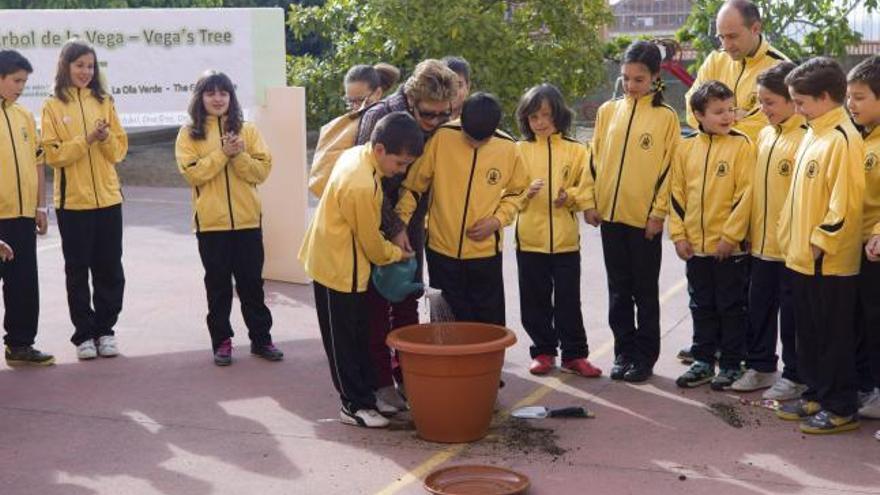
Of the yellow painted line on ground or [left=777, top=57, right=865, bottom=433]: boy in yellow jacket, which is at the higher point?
[left=777, top=57, right=865, bottom=433]: boy in yellow jacket

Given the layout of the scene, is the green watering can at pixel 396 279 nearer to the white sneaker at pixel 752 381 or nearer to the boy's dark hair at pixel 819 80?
the white sneaker at pixel 752 381

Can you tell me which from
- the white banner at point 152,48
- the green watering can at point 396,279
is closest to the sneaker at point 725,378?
the green watering can at point 396,279

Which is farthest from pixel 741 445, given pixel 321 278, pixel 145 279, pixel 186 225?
pixel 186 225

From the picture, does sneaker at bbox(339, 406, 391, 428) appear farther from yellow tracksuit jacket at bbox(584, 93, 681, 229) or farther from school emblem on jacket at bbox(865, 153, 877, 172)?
school emblem on jacket at bbox(865, 153, 877, 172)

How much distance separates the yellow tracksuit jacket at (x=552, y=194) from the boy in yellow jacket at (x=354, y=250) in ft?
3.77

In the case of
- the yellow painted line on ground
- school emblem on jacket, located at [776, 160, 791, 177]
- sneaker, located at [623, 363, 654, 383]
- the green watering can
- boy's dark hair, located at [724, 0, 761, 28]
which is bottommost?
the yellow painted line on ground

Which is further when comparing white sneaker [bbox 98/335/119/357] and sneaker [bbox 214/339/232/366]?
white sneaker [bbox 98/335/119/357]

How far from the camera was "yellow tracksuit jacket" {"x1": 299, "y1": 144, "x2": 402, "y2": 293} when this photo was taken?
6.01m

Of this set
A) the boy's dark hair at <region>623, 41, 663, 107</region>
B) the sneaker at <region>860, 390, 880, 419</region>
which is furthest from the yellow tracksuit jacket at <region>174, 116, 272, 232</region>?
the sneaker at <region>860, 390, 880, 419</region>

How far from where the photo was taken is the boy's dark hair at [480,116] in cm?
637

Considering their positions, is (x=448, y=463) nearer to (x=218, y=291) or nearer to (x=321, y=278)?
(x=321, y=278)

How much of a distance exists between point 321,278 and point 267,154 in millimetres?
1814

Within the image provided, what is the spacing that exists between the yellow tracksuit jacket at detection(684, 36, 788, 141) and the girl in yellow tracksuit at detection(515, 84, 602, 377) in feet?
2.51

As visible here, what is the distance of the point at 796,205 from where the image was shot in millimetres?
6234
